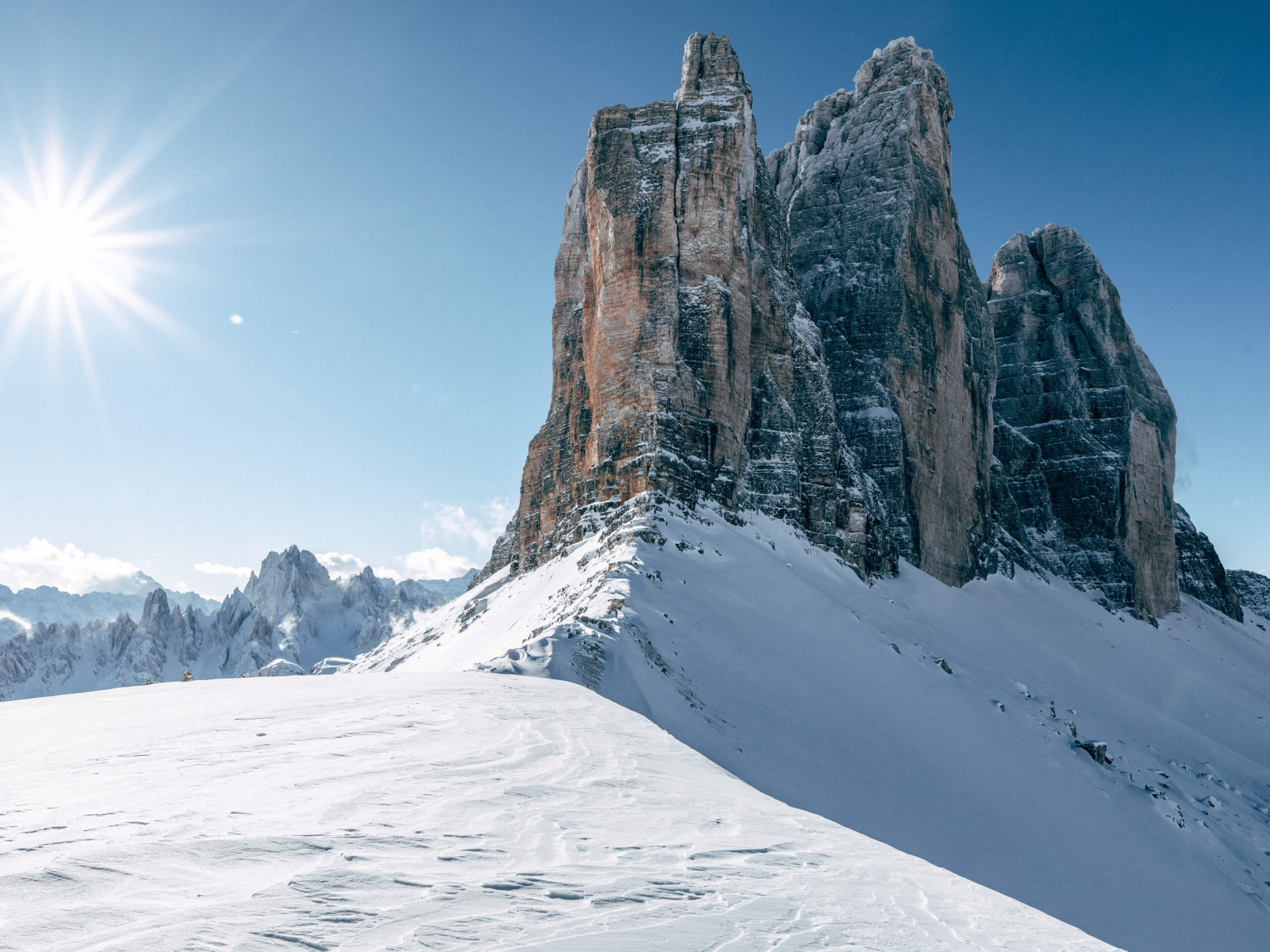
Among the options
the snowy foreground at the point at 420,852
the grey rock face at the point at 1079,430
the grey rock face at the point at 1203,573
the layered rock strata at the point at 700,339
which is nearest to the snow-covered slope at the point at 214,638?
the grey rock face at the point at 1079,430

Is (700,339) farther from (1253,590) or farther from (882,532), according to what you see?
(1253,590)

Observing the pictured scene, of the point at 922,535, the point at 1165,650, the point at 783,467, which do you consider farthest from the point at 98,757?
the point at 1165,650

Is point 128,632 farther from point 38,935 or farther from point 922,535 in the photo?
point 38,935

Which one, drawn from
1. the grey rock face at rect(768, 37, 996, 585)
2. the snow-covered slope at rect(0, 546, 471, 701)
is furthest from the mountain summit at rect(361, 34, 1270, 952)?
the snow-covered slope at rect(0, 546, 471, 701)

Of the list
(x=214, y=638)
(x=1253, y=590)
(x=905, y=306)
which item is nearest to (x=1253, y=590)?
(x=1253, y=590)

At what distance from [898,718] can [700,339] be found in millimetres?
19670

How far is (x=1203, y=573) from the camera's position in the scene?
77.8 meters

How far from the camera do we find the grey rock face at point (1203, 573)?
7631 cm

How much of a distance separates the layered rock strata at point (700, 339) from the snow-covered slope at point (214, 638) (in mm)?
106463

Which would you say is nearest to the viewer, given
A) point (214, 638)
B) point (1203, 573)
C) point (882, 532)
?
point (882, 532)

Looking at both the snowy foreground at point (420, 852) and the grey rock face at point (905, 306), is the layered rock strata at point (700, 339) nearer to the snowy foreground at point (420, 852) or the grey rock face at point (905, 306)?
the grey rock face at point (905, 306)

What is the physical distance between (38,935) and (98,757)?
170 inches

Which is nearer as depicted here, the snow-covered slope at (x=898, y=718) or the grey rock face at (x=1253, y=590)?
the snow-covered slope at (x=898, y=718)

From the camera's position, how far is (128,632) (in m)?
137
